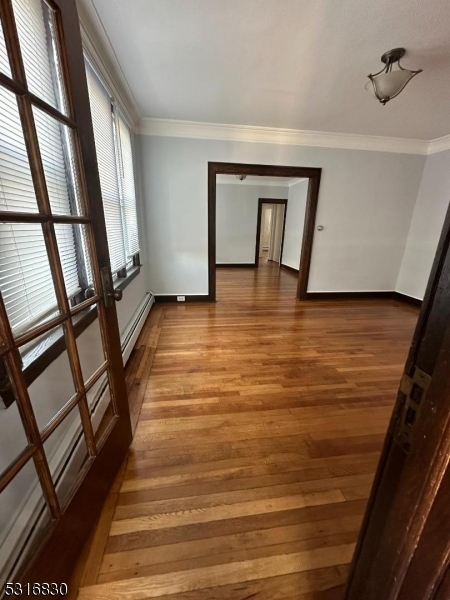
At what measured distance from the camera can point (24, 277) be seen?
915 mm

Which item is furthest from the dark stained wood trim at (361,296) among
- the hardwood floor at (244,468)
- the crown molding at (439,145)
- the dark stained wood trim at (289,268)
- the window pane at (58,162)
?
the window pane at (58,162)

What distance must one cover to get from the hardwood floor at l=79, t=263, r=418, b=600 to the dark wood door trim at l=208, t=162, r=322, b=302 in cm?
150

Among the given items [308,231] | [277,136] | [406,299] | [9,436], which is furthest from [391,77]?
[406,299]

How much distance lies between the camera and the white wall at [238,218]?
21.8ft

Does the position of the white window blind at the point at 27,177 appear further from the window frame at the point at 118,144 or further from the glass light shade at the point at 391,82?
the glass light shade at the point at 391,82

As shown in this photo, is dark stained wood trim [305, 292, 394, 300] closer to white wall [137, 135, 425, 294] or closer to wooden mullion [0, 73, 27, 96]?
white wall [137, 135, 425, 294]

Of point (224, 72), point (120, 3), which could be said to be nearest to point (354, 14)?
point (224, 72)

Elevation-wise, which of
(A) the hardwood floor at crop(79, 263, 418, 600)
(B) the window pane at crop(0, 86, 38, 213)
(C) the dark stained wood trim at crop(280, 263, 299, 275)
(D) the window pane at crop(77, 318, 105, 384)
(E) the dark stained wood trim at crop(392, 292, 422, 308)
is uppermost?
(B) the window pane at crop(0, 86, 38, 213)

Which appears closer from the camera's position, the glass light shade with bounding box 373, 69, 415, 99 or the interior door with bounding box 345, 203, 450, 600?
the interior door with bounding box 345, 203, 450, 600

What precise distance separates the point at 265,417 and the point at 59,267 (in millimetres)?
1509

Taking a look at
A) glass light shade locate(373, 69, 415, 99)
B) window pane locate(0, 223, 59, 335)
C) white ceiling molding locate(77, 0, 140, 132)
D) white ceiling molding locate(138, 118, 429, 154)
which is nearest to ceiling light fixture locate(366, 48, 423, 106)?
glass light shade locate(373, 69, 415, 99)

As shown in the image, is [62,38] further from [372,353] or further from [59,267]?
[372,353]

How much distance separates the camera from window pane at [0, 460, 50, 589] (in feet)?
2.28

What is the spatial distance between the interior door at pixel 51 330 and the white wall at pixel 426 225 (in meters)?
4.52
